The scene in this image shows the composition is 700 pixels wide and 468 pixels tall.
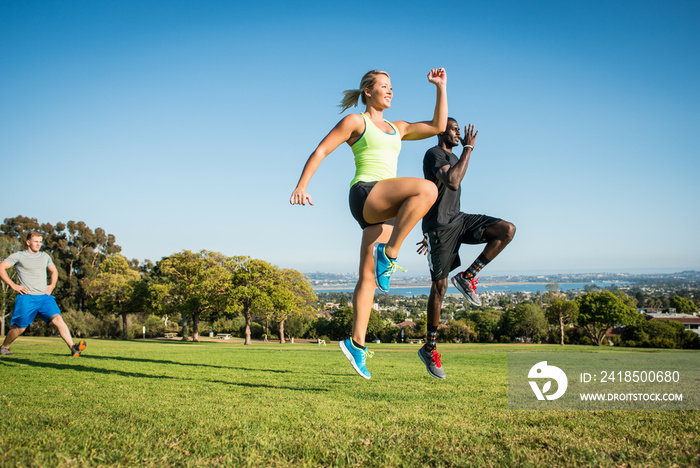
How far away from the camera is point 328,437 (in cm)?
254

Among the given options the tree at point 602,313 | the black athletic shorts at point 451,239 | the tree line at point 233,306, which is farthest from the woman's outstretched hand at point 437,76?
the tree at point 602,313

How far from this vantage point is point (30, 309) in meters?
7.34

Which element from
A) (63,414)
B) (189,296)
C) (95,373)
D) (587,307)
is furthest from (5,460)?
(587,307)

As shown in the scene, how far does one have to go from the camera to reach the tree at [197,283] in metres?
33.8

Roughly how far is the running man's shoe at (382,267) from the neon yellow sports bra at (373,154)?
0.62 meters

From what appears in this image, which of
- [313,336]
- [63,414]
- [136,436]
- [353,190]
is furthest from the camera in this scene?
[313,336]

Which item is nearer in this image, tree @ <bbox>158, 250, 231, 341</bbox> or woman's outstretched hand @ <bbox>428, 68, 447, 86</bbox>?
woman's outstretched hand @ <bbox>428, 68, 447, 86</bbox>

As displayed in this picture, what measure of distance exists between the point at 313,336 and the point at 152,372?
4729 cm

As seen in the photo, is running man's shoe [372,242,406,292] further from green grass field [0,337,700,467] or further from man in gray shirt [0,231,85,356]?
man in gray shirt [0,231,85,356]

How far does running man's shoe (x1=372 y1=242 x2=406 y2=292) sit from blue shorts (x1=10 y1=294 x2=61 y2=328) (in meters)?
6.25

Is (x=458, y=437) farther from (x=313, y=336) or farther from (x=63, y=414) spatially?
(x=313, y=336)

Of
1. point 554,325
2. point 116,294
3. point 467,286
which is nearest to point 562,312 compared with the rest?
point 554,325

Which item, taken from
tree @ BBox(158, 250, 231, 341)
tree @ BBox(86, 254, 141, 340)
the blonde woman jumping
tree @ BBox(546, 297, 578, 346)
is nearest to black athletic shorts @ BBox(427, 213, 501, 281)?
the blonde woman jumping

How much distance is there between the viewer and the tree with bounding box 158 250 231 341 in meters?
33.8
